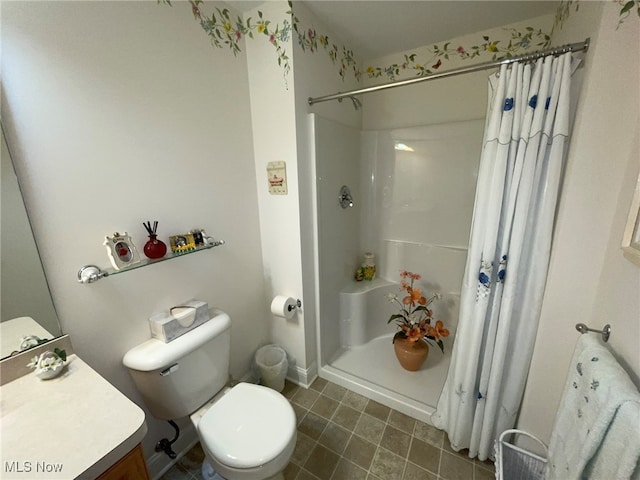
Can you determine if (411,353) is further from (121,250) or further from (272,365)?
(121,250)

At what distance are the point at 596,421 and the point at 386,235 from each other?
1715 millimetres

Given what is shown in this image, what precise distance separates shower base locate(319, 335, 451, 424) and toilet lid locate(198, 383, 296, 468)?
0.76 m

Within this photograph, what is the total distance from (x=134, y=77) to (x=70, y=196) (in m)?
0.54

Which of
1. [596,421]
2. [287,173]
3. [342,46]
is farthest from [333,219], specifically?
[596,421]

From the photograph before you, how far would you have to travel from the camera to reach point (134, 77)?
1050 millimetres

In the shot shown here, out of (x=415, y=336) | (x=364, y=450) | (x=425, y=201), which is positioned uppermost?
(x=425, y=201)

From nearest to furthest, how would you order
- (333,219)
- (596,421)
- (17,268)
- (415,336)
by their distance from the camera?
(596,421) → (17,268) → (415,336) → (333,219)

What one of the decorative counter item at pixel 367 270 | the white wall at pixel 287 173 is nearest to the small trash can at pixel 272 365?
the white wall at pixel 287 173

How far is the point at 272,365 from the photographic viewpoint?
178 centimetres

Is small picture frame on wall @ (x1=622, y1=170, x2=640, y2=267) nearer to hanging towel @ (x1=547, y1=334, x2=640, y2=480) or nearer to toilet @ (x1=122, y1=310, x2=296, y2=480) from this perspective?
hanging towel @ (x1=547, y1=334, x2=640, y2=480)

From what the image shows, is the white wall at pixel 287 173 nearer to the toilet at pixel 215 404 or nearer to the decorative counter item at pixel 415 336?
the toilet at pixel 215 404

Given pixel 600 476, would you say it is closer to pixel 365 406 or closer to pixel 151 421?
pixel 365 406

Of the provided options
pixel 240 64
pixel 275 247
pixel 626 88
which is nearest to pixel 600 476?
pixel 626 88

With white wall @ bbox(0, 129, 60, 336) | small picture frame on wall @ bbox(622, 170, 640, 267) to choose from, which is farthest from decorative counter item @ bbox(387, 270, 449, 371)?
white wall @ bbox(0, 129, 60, 336)
